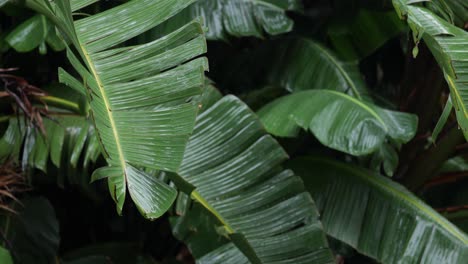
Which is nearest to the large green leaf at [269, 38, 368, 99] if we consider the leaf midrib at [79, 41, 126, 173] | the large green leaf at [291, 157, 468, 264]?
the large green leaf at [291, 157, 468, 264]

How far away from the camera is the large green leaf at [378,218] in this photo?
1.31m

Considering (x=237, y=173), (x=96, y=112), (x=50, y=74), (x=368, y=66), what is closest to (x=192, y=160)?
(x=237, y=173)

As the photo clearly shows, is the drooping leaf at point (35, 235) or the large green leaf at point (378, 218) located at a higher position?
the drooping leaf at point (35, 235)

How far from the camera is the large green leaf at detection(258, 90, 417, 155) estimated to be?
1312mm

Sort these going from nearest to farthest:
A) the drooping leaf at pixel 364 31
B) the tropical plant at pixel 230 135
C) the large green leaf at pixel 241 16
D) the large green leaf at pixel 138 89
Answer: the large green leaf at pixel 138 89, the tropical plant at pixel 230 135, the large green leaf at pixel 241 16, the drooping leaf at pixel 364 31

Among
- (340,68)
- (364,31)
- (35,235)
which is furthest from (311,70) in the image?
(35,235)

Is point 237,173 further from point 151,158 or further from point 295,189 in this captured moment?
point 151,158

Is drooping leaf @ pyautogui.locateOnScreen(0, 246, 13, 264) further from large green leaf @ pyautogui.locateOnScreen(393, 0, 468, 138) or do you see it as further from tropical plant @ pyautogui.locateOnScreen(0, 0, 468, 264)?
large green leaf @ pyautogui.locateOnScreen(393, 0, 468, 138)

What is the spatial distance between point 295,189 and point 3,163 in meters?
0.66

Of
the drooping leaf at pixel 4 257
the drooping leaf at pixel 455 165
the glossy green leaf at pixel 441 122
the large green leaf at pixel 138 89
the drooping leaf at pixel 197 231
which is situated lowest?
the drooping leaf at pixel 455 165

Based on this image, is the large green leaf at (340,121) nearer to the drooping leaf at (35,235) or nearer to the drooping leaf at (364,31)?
the drooping leaf at (364,31)

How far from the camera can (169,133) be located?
2.85 ft

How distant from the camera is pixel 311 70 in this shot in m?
1.73

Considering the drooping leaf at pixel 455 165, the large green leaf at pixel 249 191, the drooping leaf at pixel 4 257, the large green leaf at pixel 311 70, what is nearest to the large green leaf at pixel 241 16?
the large green leaf at pixel 311 70
